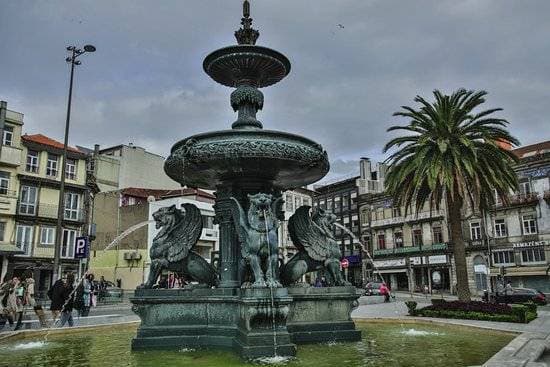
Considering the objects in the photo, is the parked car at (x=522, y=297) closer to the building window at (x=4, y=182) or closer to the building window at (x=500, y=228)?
the building window at (x=500, y=228)

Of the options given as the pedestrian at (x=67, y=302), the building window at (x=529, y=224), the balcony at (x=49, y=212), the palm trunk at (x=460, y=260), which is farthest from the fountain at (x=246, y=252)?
the building window at (x=529, y=224)

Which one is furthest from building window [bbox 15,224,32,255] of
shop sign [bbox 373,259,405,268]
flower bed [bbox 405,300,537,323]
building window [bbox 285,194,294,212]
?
shop sign [bbox 373,259,405,268]

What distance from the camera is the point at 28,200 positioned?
38.2m

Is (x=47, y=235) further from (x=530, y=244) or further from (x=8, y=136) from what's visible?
(x=530, y=244)

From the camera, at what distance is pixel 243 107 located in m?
10.3

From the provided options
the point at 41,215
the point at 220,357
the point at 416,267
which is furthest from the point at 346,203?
the point at 220,357

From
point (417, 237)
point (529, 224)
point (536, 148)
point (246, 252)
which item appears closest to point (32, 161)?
point (246, 252)

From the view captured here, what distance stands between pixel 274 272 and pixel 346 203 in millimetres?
60167

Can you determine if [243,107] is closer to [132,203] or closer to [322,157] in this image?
[322,157]

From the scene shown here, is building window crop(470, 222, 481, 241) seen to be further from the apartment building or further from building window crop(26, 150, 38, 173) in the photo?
building window crop(26, 150, 38, 173)

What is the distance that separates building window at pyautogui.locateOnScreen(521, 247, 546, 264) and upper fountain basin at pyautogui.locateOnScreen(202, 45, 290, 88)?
40604mm

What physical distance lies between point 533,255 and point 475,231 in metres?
6.61

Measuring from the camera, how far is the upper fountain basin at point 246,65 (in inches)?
379

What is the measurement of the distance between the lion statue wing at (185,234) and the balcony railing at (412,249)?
46.2 metres
